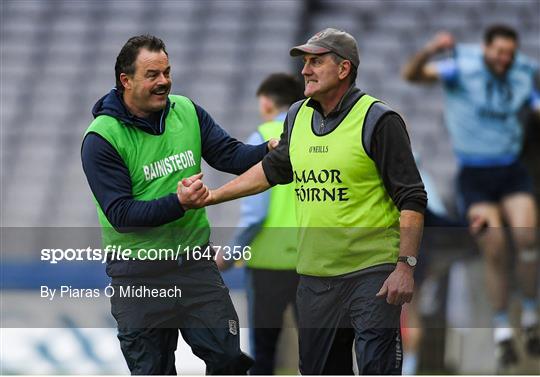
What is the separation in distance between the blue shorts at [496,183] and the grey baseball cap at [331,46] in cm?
444

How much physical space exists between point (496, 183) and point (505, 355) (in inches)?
52.6

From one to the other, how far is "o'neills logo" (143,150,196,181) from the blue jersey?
4.58 metres

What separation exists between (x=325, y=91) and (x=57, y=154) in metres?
9.15

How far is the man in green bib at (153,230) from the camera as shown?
16.2 ft

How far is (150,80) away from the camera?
495cm

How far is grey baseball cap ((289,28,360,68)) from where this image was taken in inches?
190

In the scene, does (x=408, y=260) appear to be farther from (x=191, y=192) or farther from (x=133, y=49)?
(x=133, y=49)

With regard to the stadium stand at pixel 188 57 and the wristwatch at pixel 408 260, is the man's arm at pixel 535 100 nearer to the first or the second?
the stadium stand at pixel 188 57

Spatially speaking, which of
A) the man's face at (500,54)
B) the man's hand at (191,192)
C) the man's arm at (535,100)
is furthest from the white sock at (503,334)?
the man's hand at (191,192)

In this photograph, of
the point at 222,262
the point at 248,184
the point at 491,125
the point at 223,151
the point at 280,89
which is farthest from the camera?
the point at 491,125

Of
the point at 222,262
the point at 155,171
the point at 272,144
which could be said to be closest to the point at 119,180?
the point at 155,171

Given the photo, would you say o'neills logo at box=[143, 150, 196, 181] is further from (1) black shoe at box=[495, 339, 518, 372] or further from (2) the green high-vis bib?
(1) black shoe at box=[495, 339, 518, 372]

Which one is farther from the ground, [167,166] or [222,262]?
[167,166]

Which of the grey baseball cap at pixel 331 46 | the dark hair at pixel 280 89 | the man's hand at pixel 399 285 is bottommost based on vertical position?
the man's hand at pixel 399 285
